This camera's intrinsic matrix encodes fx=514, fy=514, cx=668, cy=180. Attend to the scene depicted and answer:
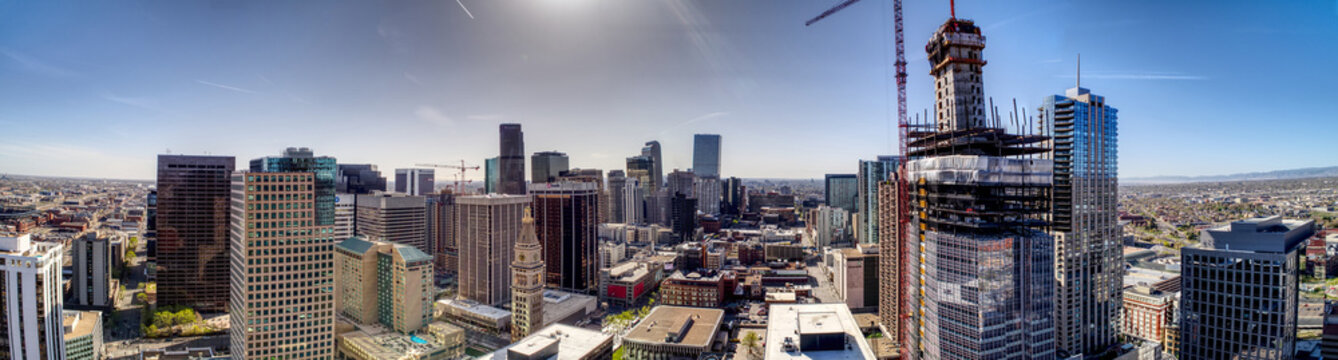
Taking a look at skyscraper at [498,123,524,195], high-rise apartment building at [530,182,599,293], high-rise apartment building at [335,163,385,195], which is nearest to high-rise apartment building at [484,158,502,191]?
skyscraper at [498,123,524,195]

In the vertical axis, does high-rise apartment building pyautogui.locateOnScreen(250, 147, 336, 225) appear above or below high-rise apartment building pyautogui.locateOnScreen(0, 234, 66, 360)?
above

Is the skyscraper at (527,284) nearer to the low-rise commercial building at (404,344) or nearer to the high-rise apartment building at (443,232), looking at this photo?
the low-rise commercial building at (404,344)

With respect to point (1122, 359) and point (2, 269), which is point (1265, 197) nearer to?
point (1122, 359)

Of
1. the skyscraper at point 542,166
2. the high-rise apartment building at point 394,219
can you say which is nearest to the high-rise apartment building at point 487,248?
the high-rise apartment building at point 394,219

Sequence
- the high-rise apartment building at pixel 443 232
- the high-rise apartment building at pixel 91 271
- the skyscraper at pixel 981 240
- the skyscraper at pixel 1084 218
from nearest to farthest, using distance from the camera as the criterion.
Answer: the skyscraper at pixel 981 240 < the skyscraper at pixel 1084 218 < the high-rise apartment building at pixel 91 271 < the high-rise apartment building at pixel 443 232

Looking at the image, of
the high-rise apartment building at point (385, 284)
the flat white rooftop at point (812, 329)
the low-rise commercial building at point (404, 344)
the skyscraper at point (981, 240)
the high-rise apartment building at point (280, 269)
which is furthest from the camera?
the high-rise apartment building at point (385, 284)

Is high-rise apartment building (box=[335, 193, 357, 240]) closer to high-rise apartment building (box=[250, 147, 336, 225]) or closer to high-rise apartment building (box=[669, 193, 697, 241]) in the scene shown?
high-rise apartment building (box=[250, 147, 336, 225])

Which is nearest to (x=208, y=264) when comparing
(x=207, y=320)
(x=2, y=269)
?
(x=207, y=320)

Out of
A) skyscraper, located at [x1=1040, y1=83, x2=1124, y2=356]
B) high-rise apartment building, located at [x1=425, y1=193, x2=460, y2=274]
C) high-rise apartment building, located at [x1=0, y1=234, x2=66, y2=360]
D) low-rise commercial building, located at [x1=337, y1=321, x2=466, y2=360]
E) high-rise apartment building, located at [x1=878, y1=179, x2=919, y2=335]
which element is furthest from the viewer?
high-rise apartment building, located at [x1=425, y1=193, x2=460, y2=274]
